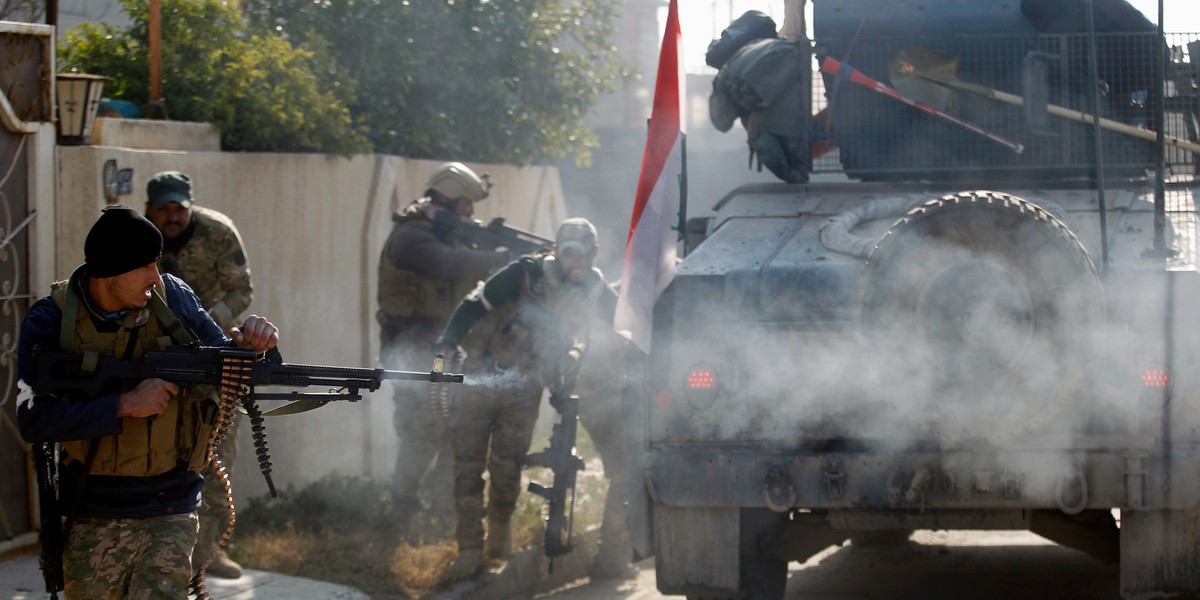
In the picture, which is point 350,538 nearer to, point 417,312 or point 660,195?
point 417,312

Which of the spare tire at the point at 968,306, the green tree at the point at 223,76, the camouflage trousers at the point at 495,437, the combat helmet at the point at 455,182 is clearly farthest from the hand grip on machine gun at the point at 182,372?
the green tree at the point at 223,76

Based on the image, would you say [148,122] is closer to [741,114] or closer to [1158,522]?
[741,114]

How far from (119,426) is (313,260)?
4.51 meters

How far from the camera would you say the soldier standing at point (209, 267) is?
588 centimetres

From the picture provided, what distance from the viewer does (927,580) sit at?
693cm

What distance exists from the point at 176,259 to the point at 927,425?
122 inches

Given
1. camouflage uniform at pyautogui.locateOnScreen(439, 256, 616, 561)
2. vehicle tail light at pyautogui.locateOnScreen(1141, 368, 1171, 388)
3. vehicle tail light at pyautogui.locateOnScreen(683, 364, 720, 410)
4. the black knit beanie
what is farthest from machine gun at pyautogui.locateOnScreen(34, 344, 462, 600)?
camouflage uniform at pyautogui.locateOnScreen(439, 256, 616, 561)

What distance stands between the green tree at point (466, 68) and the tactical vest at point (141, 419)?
532 cm

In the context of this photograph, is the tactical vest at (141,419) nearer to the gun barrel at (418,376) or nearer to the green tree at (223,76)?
the gun barrel at (418,376)

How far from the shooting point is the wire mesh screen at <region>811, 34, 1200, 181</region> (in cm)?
666

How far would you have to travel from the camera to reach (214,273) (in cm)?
601

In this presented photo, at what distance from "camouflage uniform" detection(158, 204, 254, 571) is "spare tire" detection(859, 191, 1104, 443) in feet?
8.79

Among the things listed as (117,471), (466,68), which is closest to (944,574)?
(117,471)

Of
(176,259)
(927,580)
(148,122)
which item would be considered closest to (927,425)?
(927,580)
